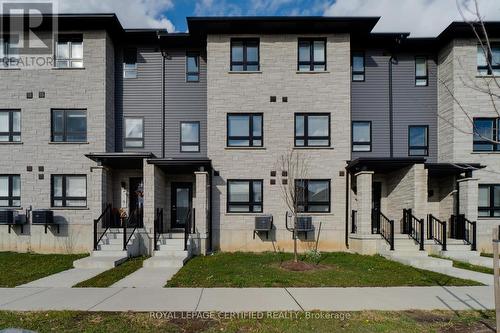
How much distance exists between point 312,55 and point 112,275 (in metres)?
11.5

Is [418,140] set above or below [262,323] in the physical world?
above

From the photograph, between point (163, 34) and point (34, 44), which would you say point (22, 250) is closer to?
point (34, 44)

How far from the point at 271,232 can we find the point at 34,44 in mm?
13290

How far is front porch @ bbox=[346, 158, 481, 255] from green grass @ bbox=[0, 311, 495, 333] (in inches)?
253

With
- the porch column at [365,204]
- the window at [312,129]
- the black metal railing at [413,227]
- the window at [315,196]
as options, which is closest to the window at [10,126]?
the window at [312,129]

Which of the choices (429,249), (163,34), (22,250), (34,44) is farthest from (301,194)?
(34,44)

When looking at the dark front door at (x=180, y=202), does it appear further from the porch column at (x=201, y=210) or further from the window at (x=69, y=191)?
the window at (x=69, y=191)

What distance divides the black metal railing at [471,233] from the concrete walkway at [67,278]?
13596 millimetres

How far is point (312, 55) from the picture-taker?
14094mm

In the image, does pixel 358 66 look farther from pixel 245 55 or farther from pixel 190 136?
pixel 190 136

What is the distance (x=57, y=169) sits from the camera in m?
13.8

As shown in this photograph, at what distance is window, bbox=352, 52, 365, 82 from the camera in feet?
49.3

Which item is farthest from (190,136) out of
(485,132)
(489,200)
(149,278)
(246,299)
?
(489,200)

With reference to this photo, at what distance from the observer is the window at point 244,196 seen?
1368cm
